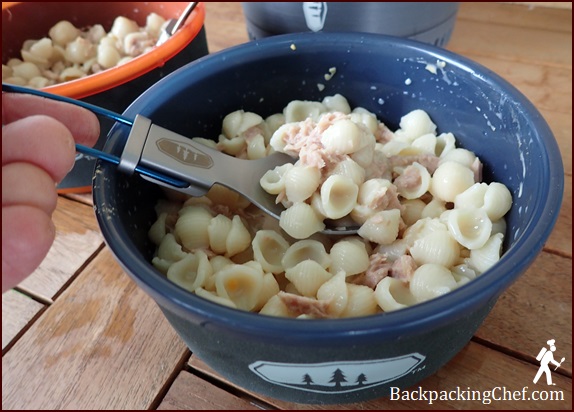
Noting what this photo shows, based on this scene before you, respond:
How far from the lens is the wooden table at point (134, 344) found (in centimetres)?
54

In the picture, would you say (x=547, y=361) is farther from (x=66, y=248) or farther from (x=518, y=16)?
(x=518, y=16)

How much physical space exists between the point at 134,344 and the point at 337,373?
0.87 ft

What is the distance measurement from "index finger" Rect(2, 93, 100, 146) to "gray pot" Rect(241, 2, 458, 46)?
1.41ft

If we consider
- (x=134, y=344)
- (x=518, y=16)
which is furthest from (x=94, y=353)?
(x=518, y=16)

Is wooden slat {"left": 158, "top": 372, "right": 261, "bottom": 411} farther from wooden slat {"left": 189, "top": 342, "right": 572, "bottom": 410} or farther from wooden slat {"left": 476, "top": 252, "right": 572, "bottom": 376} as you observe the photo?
wooden slat {"left": 476, "top": 252, "right": 572, "bottom": 376}

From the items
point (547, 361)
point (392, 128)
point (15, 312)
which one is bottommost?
point (15, 312)

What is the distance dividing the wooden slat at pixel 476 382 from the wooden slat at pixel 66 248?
22 cm

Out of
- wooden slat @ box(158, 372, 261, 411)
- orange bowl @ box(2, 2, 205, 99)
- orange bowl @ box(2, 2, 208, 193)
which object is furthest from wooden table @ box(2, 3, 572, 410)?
orange bowl @ box(2, 2, 205, 99)

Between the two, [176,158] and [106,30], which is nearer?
[176,158]

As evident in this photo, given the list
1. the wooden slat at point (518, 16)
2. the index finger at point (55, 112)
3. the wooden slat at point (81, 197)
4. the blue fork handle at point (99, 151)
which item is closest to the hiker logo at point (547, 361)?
the blue fork handle at point (99, 151)

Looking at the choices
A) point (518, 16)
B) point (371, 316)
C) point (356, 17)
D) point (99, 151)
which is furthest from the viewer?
point (518, 16)

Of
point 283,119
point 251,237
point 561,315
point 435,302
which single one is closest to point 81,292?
point 251,237

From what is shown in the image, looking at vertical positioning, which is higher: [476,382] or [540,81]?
[540,81]

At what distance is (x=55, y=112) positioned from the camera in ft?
1.67
